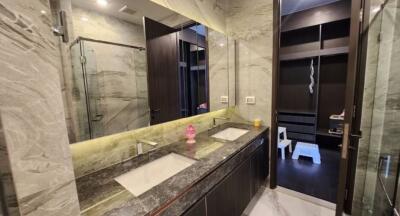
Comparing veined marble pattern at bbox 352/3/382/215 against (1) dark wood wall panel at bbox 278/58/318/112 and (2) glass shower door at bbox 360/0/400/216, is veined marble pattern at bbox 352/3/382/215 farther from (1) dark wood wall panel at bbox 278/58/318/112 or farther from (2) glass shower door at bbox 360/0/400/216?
(1) dark wood wall panel at bbox 278/58/318/112

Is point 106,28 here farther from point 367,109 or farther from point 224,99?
point 367,109

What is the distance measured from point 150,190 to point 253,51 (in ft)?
6.62

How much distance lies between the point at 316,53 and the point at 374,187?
255cm

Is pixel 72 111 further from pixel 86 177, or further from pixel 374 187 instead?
pixel 374 187

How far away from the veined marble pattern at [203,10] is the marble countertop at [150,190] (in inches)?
51.2

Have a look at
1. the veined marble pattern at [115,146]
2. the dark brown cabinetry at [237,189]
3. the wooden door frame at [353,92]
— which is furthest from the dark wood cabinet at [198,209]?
the wooden door frame at [353,92]

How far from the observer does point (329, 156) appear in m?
3.14

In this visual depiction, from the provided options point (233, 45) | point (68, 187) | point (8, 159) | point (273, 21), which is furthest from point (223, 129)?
point (8, 159)

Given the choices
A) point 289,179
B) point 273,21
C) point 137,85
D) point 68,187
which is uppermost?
point 273,21

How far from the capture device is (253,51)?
86.5 inches

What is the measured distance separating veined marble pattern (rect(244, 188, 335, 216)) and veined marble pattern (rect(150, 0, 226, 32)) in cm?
225

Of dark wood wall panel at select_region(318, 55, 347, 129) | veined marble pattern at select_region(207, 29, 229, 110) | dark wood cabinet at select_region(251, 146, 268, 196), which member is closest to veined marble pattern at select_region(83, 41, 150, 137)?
veined marble pattern at select_region(207, 29, 229, 110)

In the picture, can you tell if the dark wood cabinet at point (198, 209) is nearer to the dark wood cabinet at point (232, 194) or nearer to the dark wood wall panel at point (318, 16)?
the dark wood cabinet at point (232, 194)

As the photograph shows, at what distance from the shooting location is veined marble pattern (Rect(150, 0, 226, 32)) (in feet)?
5.22
